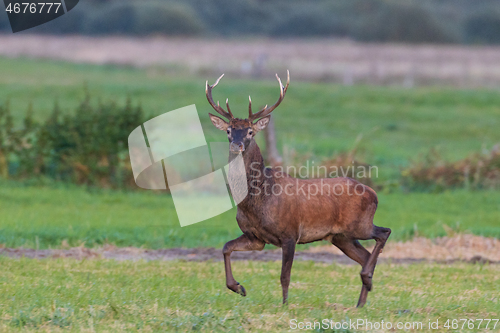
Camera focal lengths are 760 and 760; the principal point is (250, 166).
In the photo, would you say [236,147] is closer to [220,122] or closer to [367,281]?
[220,122]

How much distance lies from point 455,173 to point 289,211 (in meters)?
10.6

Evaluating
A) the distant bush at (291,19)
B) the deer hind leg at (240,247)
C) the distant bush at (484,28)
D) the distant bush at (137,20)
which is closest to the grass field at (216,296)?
the deer hind leg at (240,247)

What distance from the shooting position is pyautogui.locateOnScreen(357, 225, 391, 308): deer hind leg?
8.38 meters

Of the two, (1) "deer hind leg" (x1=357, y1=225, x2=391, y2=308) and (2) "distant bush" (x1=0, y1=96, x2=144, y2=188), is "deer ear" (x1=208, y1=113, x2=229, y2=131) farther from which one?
(2) "distant bush" (x1=0, y1=96, x2=144, y2=188)

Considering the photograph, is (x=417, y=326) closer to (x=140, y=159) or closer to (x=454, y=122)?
(x=140, y=159)

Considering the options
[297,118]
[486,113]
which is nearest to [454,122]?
[486,113]

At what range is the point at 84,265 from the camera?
10.3 metres

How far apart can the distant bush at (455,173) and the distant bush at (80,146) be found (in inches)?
264

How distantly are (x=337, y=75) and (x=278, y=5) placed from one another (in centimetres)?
2469

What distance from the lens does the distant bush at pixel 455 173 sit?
1778 centimetres

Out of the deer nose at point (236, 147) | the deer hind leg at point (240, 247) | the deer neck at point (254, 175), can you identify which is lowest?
the deer hind leg at point (240, 247)

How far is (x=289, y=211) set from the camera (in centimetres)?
840

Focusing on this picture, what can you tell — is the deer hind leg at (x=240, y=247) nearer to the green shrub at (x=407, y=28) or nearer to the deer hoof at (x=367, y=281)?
the deer hoof at (x=367, y=281)

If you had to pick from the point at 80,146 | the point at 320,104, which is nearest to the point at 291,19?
the point at 320,104
